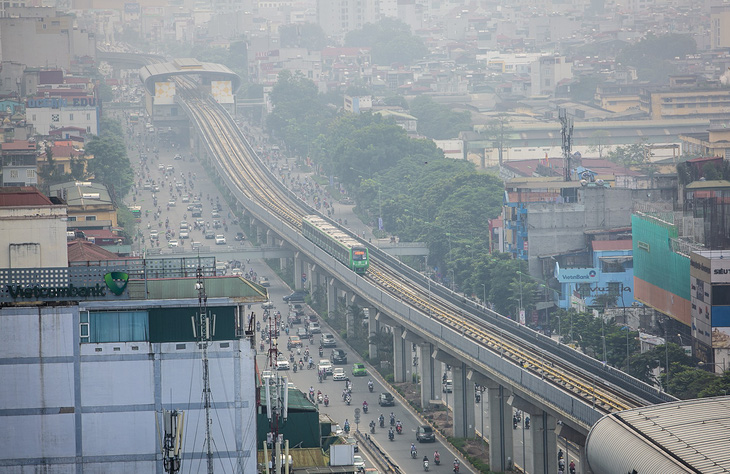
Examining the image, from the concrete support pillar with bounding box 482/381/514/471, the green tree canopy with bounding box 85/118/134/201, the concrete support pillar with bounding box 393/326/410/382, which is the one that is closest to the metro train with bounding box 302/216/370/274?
the concrete support pillar with bounding box 393/326/410/382

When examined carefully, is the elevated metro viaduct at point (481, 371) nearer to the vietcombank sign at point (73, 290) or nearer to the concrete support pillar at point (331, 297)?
the concrete support pillar at point (331, 297)

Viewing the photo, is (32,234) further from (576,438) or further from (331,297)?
(331,297)

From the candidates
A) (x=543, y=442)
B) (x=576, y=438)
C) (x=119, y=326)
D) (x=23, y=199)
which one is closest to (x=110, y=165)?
(x=543, y=442)

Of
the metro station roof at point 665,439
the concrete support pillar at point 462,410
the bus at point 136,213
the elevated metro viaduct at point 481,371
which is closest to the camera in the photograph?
the metro station roof at point 665,439

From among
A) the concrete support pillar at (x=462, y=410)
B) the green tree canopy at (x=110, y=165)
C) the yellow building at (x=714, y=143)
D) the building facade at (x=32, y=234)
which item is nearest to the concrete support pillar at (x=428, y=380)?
the concrete support pillar at (x=462, y=410)

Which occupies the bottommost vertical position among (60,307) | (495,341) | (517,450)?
(517,450)

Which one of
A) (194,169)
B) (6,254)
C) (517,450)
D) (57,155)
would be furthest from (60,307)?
(194,169)

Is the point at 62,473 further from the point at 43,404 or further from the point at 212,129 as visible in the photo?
the point at 212,129
